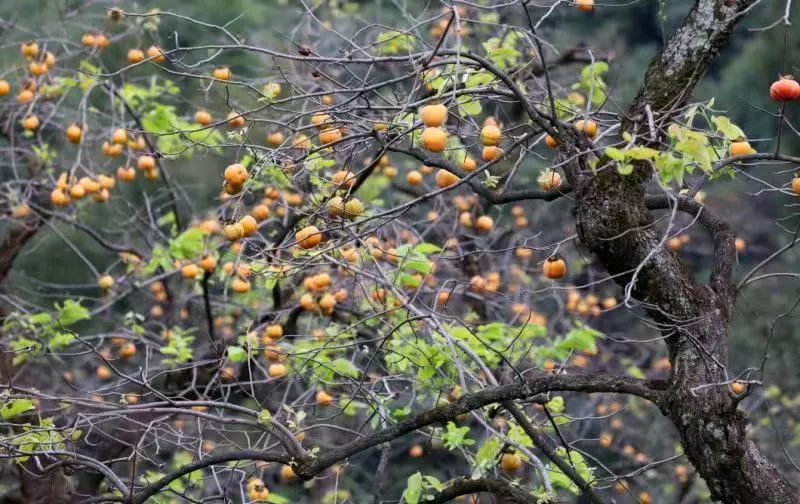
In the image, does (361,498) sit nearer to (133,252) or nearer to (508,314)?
(508,314)

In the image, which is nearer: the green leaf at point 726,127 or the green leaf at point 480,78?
the green leaf at point 726,127

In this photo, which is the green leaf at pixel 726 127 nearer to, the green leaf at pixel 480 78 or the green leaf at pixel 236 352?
the green leaf at pixel 480 78

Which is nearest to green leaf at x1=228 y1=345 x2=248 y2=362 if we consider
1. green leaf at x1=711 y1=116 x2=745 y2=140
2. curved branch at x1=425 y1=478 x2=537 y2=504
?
curved branch at x1=425 y1=478 x2=537 y2=504

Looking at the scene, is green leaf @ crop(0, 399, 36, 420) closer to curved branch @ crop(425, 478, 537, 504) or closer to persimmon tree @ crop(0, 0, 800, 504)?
persimmon tree @ crop(0, 0, 800, 504)

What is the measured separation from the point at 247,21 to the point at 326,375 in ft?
A: 18.9

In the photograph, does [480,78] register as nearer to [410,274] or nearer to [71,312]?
[410,274]

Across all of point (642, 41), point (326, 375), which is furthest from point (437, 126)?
point (642, 41)

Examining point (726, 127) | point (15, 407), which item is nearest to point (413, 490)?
point (15, 407)

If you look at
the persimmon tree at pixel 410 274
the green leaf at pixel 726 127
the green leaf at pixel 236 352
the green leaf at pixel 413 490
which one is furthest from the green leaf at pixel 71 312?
the green leaf at pixel 726 127

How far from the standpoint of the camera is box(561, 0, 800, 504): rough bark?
2.49m

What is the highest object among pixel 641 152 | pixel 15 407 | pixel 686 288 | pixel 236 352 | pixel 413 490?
pixel 641 152

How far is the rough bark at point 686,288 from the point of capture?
249cm

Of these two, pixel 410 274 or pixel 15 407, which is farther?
pixel 410 274

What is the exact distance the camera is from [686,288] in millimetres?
2641
